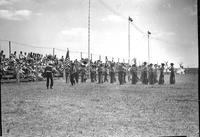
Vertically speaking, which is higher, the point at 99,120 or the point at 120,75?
the point at 120,75

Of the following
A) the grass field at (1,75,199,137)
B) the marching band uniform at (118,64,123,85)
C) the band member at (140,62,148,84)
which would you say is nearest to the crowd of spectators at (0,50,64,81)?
the marching band uniform at (118,64,123,85)

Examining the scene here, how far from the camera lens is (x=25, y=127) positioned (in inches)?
263

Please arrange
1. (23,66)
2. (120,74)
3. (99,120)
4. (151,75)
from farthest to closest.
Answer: (151,75)
(120,74)
(23,66)
(99,120)

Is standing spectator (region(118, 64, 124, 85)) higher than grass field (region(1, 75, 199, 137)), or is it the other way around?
standing spectator (region(118, 64, 124, 85))

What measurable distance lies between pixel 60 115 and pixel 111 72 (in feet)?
54.8

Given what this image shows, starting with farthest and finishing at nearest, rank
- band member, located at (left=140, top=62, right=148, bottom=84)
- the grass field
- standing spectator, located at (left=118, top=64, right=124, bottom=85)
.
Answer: band member, located at (left=140, top=62, right=148, bottom=84) → standing spectator, located at (left=118, top=64, right=124, bottom=85) → the grass field

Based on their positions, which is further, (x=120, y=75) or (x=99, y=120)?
(x=120, y=75)

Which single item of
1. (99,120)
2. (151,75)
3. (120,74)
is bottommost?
(99,120)

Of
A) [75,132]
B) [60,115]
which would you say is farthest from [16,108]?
[75,132]

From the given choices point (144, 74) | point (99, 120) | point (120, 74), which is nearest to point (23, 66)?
point (120, 74)

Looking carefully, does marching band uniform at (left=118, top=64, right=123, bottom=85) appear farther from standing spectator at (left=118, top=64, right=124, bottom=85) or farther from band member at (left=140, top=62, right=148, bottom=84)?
band member at (left=140, top=62, right=148, bottom=84)

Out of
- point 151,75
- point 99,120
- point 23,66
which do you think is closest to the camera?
point 99,120

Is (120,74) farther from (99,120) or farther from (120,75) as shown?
(99,120)

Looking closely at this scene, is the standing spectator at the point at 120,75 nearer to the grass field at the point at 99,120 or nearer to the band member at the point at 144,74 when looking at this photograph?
the band member at the point at 144,74
